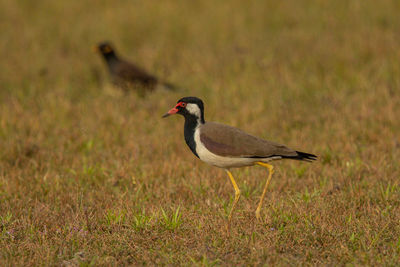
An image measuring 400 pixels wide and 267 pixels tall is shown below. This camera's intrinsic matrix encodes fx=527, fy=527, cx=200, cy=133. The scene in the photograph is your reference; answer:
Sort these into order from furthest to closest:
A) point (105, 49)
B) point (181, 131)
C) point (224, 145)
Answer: point (105, 49) < point (181, 131) < point (224, 145)

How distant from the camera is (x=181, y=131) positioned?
853cm

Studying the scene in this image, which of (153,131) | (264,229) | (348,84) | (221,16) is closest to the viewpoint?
(264,229)

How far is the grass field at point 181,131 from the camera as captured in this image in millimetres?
4734

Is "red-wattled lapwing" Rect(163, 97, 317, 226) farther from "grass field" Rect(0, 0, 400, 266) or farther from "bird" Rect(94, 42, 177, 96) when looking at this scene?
"bird" Rect(94, 42, 177, 96)

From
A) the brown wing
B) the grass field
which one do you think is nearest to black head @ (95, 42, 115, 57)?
the grass field

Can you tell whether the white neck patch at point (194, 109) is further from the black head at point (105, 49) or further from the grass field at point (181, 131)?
the black head at point (105, 49)

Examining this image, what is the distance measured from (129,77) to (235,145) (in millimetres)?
6016

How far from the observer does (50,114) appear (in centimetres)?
906

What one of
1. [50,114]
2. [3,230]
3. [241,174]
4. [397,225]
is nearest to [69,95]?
[50,114]

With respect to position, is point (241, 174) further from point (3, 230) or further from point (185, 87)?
point (185, 87)

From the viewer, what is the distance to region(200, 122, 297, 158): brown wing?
5.22 m

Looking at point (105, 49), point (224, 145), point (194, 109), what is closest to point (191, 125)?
point (194, 109)

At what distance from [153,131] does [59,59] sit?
198 inches

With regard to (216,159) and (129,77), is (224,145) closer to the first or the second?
(216,159)
